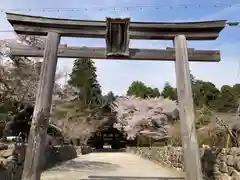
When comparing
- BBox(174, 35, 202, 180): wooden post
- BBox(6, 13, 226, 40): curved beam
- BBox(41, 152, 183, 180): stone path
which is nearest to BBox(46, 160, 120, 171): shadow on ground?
BBox(41, 152, 183, 180): stone path

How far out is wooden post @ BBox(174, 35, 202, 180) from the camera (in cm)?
594

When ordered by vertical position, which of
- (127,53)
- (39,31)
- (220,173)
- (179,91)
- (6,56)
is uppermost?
(6,56)

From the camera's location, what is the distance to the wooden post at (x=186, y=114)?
594 centimetres

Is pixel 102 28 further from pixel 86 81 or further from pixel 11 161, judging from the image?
pixel 86 81

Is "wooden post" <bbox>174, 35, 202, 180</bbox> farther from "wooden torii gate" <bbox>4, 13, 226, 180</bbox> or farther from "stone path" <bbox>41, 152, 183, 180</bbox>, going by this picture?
"stone path" <bbox>41, 152, 183, 180</bbox>

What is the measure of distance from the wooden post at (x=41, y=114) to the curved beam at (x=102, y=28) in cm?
29

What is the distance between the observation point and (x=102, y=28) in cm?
709

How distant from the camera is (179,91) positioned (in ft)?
21.8

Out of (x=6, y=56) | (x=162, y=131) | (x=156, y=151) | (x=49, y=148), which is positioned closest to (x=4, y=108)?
(x=6, y=56)

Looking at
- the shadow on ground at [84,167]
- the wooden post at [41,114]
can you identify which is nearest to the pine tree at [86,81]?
the shadow on ground at [84,167]

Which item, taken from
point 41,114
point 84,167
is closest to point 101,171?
point 84,167

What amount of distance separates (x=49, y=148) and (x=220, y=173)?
30.5ft

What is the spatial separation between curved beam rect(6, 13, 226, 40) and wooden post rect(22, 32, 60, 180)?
29 cm

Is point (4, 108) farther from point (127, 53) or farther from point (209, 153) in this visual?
point (209, 153)
